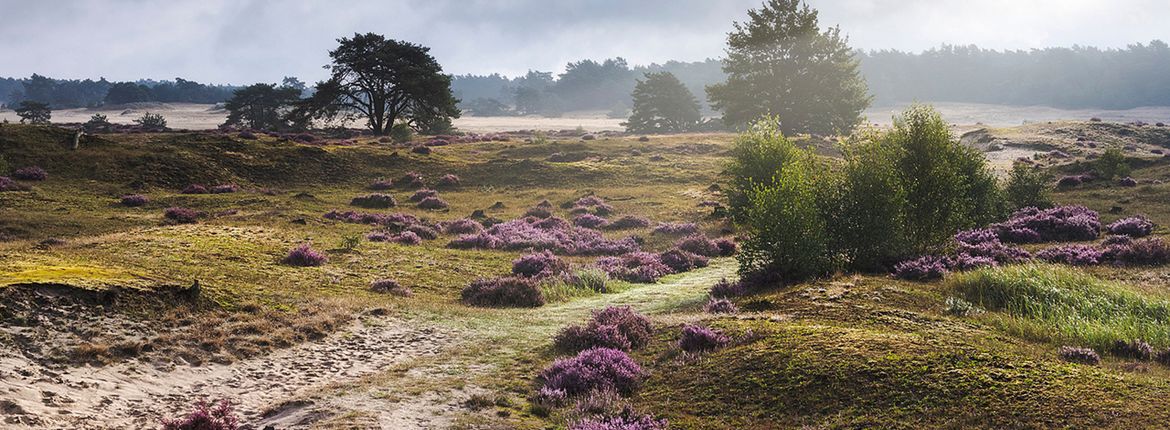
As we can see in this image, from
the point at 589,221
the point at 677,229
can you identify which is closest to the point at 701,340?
the point at 677,229

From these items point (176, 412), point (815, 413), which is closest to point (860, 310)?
point (815, 413)

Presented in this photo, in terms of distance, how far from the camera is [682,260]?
84.4 feet

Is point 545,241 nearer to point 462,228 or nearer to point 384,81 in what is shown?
point 462,228

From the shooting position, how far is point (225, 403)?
905 centimetres

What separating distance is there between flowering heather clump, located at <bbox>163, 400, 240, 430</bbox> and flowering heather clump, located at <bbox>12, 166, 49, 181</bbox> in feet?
116

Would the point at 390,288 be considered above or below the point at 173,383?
A: below

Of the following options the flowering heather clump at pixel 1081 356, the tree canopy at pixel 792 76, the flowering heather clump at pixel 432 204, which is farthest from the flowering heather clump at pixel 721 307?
the tree canopy at pixel 792 76

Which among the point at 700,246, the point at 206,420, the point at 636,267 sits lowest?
the point at 636,267

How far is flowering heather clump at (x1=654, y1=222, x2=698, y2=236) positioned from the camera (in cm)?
3297

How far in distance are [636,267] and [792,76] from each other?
7027cm

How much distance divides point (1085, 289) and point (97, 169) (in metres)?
47.0

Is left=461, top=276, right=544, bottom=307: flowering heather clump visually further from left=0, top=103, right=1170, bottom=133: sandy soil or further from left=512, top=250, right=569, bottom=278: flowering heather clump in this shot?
left=0, top=103, right=1170, bottom=133: sandy soil

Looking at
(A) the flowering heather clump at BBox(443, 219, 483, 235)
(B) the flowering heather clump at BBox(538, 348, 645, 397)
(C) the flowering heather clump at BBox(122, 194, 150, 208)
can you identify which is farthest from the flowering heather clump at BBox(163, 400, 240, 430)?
(C) the flowering heather clump at BBox(122, 194, 150, 208)

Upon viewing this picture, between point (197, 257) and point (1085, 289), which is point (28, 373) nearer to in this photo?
point (197, 257)
